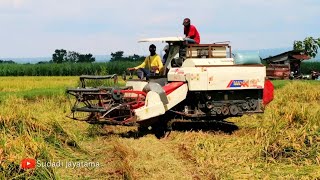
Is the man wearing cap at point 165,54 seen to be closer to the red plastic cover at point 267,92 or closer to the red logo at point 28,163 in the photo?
the red plastic cover at point 267,92

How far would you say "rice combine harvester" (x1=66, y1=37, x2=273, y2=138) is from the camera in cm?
832

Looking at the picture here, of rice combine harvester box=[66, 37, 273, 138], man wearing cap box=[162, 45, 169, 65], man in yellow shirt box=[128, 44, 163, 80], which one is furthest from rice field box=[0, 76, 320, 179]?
man wearing cap box=[162, 45, 169, 65]

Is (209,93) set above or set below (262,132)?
above

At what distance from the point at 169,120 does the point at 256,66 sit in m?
2.10

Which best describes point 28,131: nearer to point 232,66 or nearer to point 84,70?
point 232,66

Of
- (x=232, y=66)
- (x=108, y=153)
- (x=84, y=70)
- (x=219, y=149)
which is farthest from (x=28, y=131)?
(x=84, y=70)

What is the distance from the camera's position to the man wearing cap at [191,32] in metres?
9.71

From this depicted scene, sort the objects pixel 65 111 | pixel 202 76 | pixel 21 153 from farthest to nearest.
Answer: pixel 65 111 → pixel 202 76 → pixel 21 153

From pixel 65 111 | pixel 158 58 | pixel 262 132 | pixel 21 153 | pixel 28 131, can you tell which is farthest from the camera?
pixel 65 111

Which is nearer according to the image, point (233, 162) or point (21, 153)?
point (21, 153)

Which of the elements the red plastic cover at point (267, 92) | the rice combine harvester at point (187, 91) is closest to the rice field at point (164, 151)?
the rice combine harvester at point (187, 91)

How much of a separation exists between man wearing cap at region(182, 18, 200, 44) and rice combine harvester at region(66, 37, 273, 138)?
0.30 meters

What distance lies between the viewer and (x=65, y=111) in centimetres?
1178

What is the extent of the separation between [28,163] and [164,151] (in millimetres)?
2530
